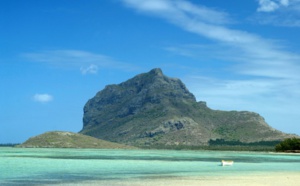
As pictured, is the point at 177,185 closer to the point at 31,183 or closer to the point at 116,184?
the point at 116,184

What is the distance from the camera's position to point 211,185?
149 ft

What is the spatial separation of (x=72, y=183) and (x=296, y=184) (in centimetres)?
2522

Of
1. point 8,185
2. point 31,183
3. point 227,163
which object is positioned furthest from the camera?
point 227,163

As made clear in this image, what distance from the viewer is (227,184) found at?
154 ft

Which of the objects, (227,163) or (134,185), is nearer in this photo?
(134,185)

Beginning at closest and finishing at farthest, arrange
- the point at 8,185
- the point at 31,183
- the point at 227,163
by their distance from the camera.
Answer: the point at 8,185, the point at 31,183, the point at 227,163

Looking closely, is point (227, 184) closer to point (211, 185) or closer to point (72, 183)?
point (211, 185)

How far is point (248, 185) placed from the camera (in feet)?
151

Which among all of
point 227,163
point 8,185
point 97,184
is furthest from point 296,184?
point 227,163

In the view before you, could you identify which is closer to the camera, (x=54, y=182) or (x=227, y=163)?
(x=54, y=182)

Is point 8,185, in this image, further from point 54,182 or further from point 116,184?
point 116,184

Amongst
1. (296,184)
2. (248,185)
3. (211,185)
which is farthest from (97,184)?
(296,184)

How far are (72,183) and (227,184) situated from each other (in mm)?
17103

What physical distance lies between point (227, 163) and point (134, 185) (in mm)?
46680
